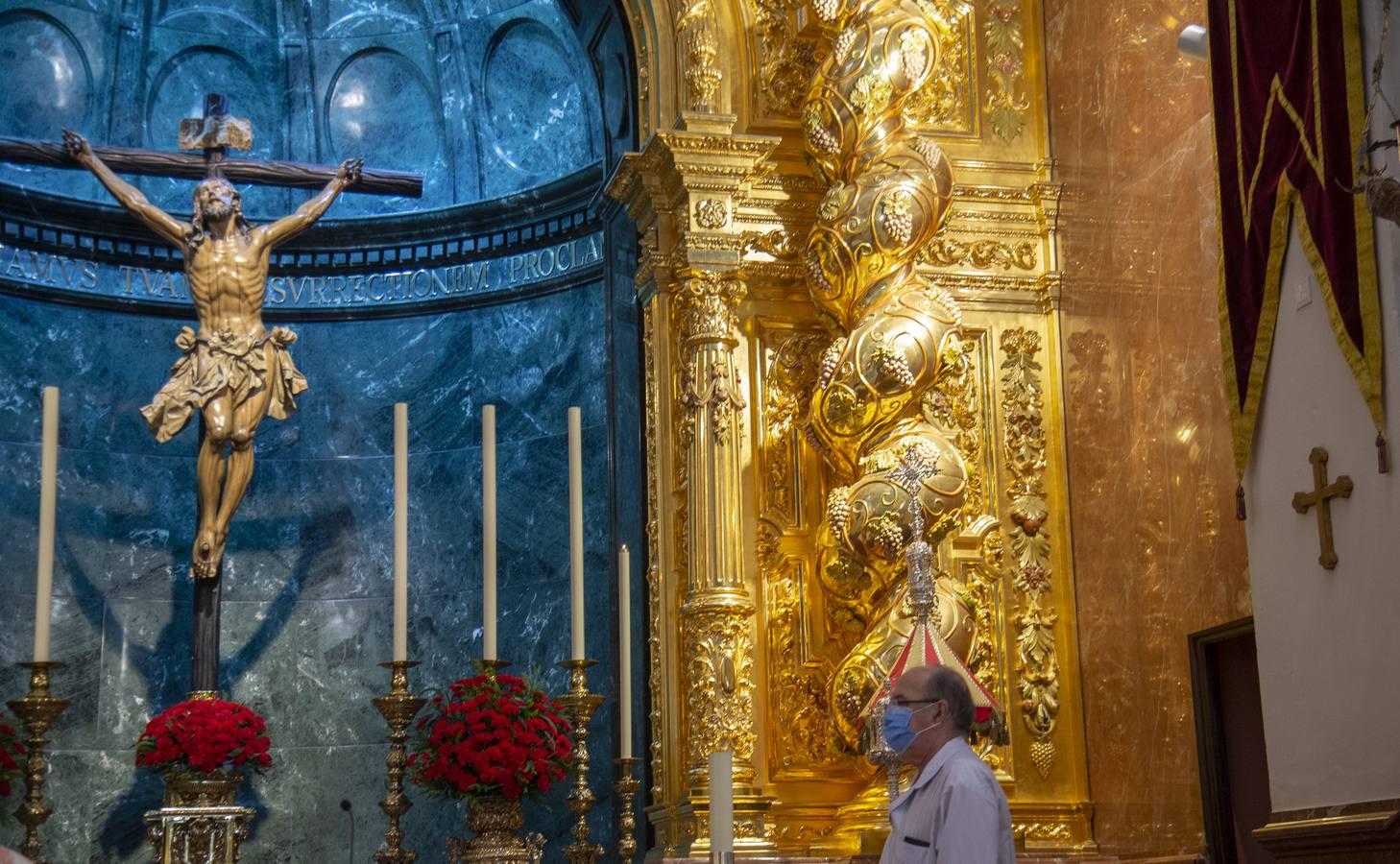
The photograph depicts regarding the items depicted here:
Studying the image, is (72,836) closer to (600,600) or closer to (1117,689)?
(600,600)

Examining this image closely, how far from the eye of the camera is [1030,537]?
8.82m

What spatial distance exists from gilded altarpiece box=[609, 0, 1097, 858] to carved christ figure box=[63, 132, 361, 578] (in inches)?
70.1

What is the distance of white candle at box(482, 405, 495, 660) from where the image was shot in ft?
24.1

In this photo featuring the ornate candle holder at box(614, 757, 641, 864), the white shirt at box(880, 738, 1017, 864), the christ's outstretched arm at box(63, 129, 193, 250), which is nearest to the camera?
the white shirt at box(880, 738, 1017, 864)

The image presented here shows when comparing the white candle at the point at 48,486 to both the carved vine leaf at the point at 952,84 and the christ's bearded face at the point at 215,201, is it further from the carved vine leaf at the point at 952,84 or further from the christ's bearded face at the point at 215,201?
the carved vine leaf at the point at 952,84

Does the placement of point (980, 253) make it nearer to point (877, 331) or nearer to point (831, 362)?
point (877, 331)

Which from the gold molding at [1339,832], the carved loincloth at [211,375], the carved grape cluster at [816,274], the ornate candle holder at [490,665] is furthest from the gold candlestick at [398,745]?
the gold molding at [1339,832]

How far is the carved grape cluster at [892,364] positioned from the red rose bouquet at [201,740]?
3055 millimetres

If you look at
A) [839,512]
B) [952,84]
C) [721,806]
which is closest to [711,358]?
[839,512]

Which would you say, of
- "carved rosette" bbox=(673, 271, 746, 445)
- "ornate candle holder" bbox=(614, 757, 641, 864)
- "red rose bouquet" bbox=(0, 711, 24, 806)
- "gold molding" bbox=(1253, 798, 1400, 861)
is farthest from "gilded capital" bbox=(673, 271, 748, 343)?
"gold molding" bbox=(1253, 798, 1400, 861)

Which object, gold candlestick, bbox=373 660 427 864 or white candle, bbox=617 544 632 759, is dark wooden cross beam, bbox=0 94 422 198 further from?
gold candlestick, bbox=373 660 427 864

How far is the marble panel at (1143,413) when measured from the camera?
788 cm

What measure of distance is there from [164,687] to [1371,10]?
22.8 ft

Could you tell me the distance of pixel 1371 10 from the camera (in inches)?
228
